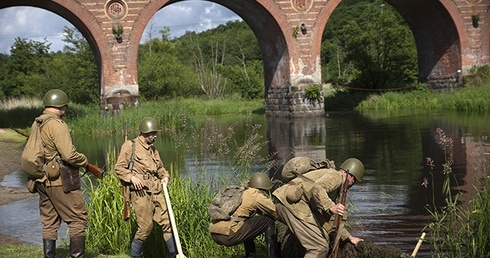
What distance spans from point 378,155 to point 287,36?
42.1 ft

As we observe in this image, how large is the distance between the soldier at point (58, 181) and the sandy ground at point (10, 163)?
1.96 meters

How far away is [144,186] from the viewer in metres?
6.85

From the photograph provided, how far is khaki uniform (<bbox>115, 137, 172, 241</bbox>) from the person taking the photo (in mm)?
6844

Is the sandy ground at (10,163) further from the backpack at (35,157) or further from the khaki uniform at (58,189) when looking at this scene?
the backpack at (35,157)

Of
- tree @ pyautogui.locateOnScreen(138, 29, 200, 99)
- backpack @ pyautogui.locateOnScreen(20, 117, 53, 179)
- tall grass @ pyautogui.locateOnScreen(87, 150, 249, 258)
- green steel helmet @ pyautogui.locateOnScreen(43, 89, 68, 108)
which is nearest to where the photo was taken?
backpack @ pyautogui.locateOnScreen(20, 117, 53, 179)

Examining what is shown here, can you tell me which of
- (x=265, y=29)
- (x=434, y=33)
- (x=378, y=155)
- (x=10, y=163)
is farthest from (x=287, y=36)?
(x=10, y=163)

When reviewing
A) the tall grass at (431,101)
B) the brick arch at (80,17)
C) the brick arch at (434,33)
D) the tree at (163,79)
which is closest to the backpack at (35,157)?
the brick arch at (80,17)

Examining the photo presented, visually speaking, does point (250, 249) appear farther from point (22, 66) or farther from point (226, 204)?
point (22, 66)

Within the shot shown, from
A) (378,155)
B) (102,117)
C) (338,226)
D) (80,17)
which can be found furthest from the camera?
(80,17)

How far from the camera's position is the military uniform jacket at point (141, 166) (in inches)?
271

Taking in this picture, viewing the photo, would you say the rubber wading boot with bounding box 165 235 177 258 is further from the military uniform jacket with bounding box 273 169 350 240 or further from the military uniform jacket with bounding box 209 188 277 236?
the military uniform jacket with bounding box 273 169 350 240

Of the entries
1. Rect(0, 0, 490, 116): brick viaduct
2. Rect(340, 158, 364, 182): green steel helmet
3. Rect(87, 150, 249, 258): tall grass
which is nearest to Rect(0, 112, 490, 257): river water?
Rect(87, 150, 249, 258): tall grass

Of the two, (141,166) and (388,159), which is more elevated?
(141,166)

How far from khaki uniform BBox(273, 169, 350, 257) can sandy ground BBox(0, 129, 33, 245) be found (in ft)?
12.8
